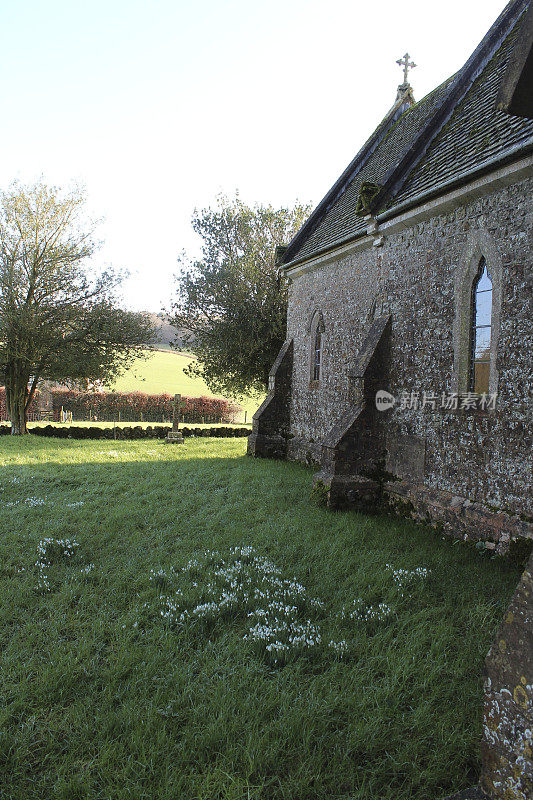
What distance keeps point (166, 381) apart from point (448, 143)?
131 feet

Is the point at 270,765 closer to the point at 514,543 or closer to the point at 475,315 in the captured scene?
the point at 514,543

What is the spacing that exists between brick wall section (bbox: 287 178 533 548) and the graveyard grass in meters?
0.93

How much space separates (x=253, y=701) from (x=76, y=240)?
74.4 feet

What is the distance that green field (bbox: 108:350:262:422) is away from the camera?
3959cm

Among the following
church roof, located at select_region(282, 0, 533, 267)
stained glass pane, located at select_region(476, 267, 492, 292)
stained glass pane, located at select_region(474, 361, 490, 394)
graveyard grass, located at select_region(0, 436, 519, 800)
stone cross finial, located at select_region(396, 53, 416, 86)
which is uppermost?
stone cross finial, located at select_region(396, 53, 416, 86)

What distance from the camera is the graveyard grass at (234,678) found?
110 inches

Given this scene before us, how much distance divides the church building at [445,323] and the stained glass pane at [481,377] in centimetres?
2

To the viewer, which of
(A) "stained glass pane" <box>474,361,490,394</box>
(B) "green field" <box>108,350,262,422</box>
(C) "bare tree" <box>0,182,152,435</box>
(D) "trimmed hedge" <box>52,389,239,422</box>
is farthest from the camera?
(B) "green field" <box>108,350,262,422</box>

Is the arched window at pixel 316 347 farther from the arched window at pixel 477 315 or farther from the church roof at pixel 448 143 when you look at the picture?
the arched window at pixel 477 315

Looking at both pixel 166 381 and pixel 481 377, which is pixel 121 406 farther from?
pixel 481 377

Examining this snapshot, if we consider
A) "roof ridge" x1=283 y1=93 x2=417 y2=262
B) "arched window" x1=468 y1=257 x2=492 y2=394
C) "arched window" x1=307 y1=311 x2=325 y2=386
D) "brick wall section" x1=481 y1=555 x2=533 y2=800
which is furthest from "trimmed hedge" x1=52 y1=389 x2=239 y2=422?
"brick wall section" x1=481 y1=555 x2=533 y2=800

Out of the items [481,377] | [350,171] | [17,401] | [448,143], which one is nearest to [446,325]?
[481,377]

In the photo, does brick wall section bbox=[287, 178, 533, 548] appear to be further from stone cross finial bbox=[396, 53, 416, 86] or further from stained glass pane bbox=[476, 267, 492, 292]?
stone cross finial bbox=[396, 53, 416, 86]

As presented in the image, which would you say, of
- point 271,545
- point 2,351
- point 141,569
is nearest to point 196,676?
point 141,569
